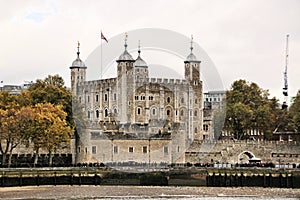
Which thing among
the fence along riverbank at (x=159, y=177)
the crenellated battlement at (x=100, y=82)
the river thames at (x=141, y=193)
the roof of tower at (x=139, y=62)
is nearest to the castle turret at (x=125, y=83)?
the crenellated battlement at (x=100, y=82)

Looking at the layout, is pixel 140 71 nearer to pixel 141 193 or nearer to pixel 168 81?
pixel 168 81

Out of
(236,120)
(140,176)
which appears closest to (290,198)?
(140,176)

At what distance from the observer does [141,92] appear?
113m

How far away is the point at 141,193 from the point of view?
59562 millimetres

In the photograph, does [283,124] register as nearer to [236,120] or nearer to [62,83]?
[236,120]

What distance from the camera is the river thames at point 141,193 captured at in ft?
186

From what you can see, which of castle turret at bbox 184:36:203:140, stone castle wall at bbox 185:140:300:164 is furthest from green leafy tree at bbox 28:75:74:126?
castle turret at bbox 184:36:203:140

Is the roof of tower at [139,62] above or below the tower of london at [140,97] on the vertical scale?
above

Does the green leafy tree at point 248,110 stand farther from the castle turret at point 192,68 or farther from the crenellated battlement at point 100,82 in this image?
the crenellated battlement at point 100,82

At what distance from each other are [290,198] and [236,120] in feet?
152

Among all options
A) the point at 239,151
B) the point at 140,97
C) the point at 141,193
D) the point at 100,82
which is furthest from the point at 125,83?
the point at 141,193

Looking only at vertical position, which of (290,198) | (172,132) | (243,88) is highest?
(243,88)

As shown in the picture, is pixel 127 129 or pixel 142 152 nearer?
pixel 142 152

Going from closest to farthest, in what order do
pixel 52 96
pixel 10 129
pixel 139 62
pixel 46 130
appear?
pixel 10 129, pixel 46 130, pixel 52 96, pixel 139 62
